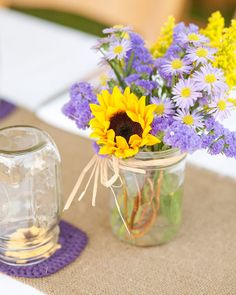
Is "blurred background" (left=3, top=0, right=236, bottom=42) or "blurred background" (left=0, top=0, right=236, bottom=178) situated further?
"blurred background" (left=3, top=0, right=236, bottom=42)

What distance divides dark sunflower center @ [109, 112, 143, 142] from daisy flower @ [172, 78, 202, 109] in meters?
0.07

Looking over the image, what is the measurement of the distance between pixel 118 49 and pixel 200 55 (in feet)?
0.40

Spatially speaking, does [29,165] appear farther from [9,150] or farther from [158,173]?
[158,173]

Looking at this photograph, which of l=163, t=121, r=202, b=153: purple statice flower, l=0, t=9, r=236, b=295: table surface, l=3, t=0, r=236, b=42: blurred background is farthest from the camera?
l=3, t=0, r=236, b=42: blurred background

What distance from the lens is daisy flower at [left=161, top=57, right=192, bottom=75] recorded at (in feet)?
2.35

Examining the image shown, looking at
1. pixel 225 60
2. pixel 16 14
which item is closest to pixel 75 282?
pixel 225 60

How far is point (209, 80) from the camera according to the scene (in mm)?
698

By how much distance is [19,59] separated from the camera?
1432 millimetres

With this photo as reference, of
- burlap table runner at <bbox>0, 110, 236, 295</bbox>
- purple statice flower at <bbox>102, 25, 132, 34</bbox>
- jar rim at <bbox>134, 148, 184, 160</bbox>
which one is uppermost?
purple statice flower at <bbox>102, 25, 132, 34</bbox>

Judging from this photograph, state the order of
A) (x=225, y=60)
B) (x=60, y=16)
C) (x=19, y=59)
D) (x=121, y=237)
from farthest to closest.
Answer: (x=60, y=16)
(x=19, y=59)
(x=121, y=237)
(x=225, y=60)

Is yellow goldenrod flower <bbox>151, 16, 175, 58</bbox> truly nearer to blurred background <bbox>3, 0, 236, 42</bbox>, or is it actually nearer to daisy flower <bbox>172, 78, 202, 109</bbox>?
daisy flower <bbox>172, 78, 202, 109</bbox>

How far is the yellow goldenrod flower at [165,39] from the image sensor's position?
2.68ft

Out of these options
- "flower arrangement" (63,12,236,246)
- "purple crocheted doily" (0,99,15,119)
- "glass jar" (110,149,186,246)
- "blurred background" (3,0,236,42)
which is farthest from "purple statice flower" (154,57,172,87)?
"blurred background" (3,0,236,42)

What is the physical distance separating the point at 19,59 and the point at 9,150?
2.41 feet
